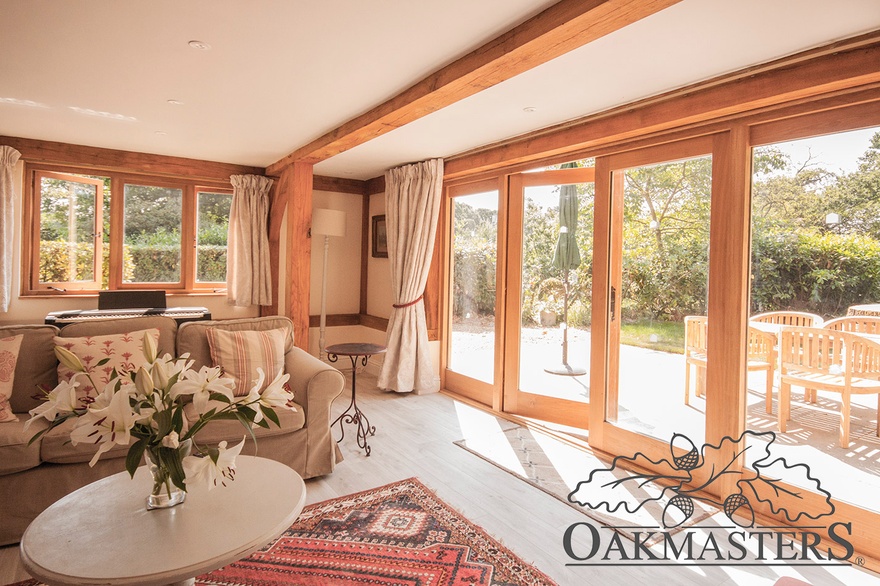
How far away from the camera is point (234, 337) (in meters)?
3.17

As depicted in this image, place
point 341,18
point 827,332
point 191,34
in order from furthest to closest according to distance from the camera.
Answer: point 827,332 → point 191,34 → point 341,18

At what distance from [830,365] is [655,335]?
3.10ft

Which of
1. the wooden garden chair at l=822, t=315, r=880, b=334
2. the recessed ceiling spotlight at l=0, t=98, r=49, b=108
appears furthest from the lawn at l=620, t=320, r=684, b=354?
the recessed ceiling spotlight at l=0, t=98, r=49, b=108

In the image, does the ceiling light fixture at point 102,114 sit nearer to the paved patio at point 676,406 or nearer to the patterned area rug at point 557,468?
the paved patio at point 676,406

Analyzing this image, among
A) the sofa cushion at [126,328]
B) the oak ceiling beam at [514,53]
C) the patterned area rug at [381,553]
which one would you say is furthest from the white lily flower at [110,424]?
the oak ceiling beam at [514,53]

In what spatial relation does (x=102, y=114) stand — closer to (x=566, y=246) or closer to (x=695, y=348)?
(x=566, y=246)

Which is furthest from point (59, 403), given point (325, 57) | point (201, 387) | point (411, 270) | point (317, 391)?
point (411, 270)

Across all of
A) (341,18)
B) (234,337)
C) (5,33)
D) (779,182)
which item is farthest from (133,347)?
(779,182)

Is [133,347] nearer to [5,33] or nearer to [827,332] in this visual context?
[5,33]

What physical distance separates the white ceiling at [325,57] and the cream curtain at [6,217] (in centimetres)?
51

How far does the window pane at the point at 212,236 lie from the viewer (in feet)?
18.2

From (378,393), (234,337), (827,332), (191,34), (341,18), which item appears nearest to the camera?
(341,18)

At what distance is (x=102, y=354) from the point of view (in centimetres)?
277

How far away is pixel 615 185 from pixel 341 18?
2.19 m
